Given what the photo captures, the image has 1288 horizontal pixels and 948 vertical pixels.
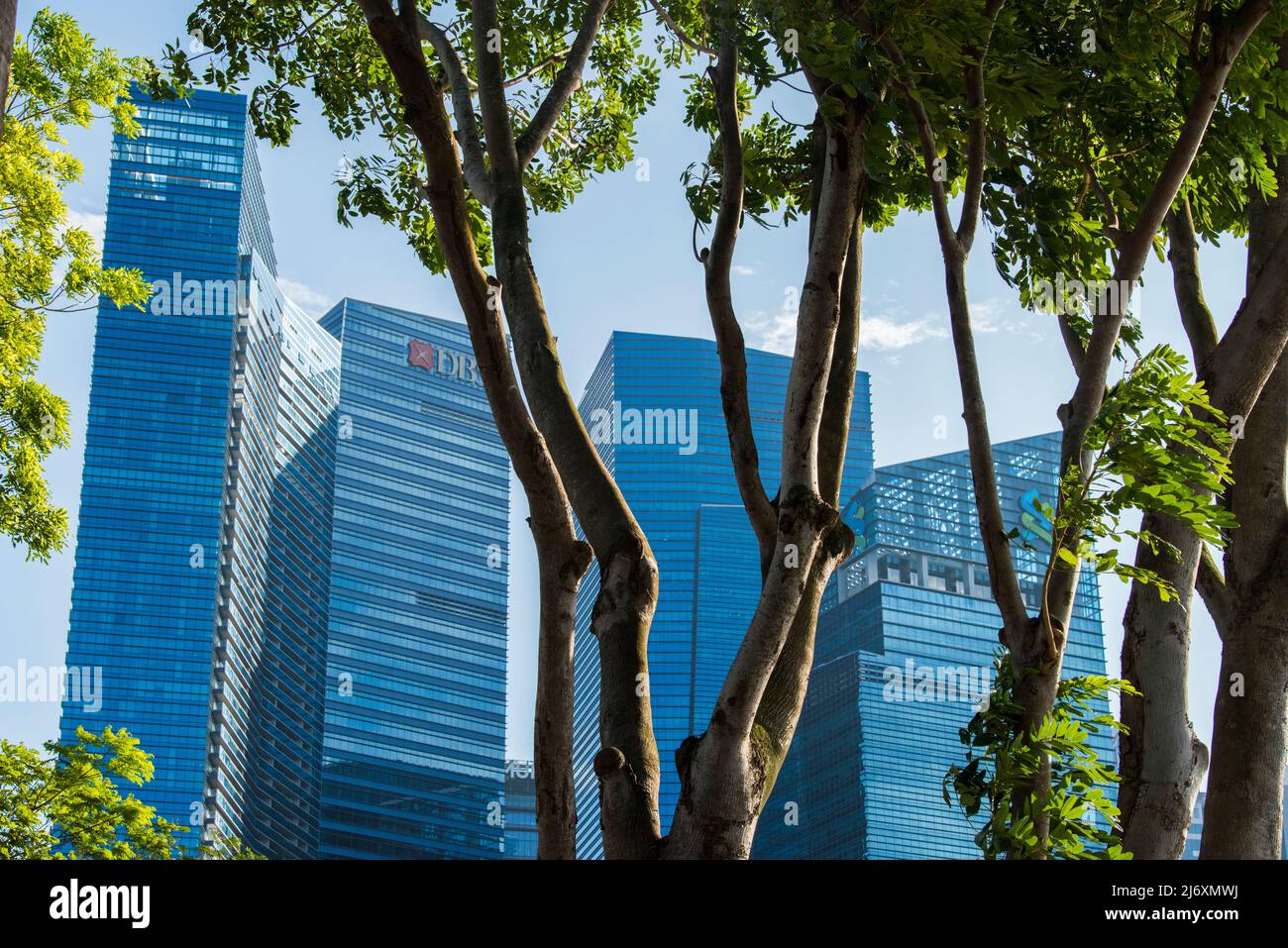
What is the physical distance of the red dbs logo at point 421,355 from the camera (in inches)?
4751

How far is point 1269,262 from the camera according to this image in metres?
5.34

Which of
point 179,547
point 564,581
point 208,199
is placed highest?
point 208,199

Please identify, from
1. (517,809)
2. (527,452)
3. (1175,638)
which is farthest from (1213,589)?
(517,809)

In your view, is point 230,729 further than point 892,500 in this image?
No

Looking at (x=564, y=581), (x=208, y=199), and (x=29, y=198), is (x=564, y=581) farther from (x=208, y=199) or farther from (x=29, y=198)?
(x=208, y=199)

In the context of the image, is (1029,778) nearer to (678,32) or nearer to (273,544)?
(678,32)

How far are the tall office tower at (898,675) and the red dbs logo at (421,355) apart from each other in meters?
41.4

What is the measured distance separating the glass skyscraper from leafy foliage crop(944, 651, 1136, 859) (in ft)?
306

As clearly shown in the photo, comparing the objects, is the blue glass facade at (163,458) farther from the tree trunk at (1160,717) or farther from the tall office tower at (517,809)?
the tree trunk at (1160,717)

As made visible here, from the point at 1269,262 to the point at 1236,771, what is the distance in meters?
2.03

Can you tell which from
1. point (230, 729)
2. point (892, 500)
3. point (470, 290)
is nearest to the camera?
point (470, 290)

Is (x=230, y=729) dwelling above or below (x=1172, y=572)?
above

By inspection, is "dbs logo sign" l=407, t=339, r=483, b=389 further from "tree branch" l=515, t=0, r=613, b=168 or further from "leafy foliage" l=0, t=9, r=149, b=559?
"tree branch" l=515, t=0, r=613, b=168

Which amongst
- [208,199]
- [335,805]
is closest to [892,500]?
[335,805]
